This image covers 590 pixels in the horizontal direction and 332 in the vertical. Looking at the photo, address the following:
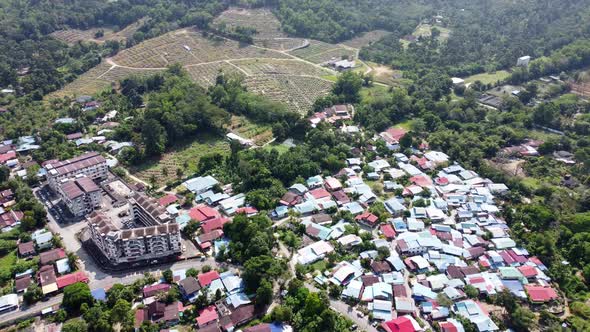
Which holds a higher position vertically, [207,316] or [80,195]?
[80,195]

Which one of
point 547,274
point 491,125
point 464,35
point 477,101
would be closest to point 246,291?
point 547,274

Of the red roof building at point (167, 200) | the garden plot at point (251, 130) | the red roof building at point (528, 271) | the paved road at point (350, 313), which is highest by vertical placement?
the red roof building at point (528, 271)

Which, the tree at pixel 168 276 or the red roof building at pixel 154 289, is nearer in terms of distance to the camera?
the red roof building at pixel 154 289

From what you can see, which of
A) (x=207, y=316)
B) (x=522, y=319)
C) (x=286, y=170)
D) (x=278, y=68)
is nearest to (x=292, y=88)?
(x=278, y=68)

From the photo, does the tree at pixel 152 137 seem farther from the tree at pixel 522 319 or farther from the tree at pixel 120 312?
the tree at pixel 522 319

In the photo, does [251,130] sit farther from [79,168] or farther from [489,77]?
[489,77]

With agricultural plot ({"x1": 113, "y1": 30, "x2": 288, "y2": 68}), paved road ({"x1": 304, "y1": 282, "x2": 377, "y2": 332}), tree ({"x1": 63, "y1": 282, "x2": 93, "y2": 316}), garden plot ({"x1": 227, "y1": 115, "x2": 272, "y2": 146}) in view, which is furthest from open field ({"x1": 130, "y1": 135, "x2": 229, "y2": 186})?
agricultural plot ({"x1": 113, "y1": 30, "x2": 288, "y2": 68})

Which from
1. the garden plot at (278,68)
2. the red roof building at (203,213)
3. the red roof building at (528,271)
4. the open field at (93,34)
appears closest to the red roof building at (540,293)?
the red roof building at (528,271)
